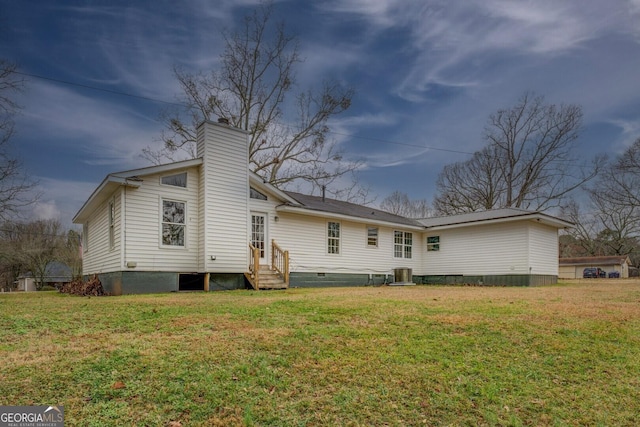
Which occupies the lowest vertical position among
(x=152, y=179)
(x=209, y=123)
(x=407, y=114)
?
(x=152, y=179)

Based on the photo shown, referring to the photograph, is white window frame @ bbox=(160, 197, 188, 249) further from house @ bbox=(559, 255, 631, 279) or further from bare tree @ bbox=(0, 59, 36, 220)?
house @ bbox=(559, 255, 631, 279)

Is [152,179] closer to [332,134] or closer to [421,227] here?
[421,227]

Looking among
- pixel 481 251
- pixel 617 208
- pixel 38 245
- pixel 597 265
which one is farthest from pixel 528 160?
pixel 38 245

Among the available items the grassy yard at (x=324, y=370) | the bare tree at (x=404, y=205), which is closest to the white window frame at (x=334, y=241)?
the grassy yard at (x=324, y=370)

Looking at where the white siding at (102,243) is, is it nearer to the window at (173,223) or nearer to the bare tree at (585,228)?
the window at (173,223)

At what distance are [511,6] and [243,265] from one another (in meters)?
11.9

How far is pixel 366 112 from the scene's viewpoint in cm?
2347

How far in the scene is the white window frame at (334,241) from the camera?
16.3m

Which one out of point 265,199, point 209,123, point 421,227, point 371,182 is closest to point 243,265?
point 265,199

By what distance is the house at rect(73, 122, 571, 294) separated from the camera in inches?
460

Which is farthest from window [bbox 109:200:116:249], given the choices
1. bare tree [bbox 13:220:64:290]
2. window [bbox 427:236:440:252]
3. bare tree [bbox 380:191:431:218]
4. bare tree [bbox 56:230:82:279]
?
bare tree [bbox 380:191:431:218]

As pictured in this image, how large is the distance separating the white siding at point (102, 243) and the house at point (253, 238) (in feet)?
0.12

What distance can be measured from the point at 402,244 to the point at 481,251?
3495mm

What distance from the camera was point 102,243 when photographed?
13.6m
